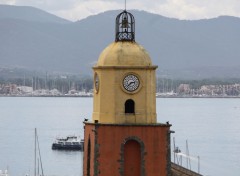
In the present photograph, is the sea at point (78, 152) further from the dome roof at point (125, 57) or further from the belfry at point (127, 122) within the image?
the dome roof at point (125, 57)

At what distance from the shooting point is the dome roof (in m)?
19.1

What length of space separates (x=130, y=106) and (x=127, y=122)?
14.6 inches

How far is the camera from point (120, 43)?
1942cm

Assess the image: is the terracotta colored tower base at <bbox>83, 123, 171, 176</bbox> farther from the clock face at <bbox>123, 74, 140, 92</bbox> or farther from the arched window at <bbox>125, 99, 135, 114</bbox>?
the clock face at <bbox>123, 74, 140, 92</bbox>

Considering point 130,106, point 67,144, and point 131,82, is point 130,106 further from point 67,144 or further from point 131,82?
point 67,144

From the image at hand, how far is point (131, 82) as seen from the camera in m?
19.0

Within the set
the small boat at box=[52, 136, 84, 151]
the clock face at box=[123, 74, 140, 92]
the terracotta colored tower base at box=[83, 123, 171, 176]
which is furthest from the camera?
the small boat at box=[52, 136, 84, 151]

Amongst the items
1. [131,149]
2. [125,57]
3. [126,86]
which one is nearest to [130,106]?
[126,86]

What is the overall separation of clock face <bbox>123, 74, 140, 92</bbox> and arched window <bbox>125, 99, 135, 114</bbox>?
287 mm

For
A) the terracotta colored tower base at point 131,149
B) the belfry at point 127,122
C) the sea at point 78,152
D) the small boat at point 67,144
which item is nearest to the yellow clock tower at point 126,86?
the belfry at point 127,122

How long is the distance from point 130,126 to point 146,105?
596mm

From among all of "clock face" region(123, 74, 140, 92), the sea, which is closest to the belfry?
"clock face" region(123, 74, 140, 92)

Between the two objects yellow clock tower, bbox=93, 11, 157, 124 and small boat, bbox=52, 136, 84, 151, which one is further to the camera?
small boat, bbox=52, 136, 84, 151

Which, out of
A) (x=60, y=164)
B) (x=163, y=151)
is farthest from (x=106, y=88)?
(x=60, y=164)
